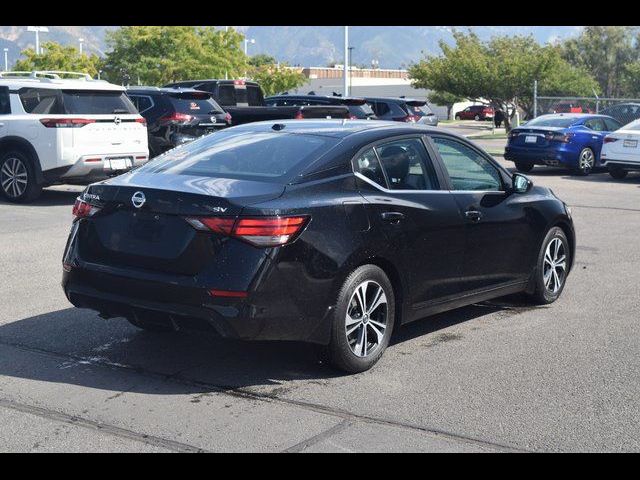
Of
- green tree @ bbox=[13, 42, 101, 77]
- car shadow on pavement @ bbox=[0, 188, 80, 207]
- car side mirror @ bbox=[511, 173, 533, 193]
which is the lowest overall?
car shadow on pavement @ bbox=[0, 188, 80, 207]

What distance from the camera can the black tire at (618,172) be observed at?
71.1 ft

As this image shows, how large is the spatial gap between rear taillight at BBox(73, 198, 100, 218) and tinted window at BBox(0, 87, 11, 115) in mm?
9348

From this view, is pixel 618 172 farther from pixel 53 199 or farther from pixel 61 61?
pixel 61 61

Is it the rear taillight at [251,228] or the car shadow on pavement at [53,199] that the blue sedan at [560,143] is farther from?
the rear taillight at [251,228]

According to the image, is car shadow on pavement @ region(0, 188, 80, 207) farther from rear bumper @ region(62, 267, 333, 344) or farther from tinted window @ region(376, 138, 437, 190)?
rear bumper @ region(62, 267, 333, 344)

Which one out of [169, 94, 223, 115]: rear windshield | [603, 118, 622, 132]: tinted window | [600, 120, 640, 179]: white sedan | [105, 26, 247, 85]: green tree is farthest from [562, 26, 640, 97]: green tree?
[169, 94, 223, 115]: rear windshield

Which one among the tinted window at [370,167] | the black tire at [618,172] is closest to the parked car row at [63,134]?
the tinted window at [370,167]

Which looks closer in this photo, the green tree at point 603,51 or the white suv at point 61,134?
the white suv at point 61,134

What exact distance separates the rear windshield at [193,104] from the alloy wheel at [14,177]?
4281 mm

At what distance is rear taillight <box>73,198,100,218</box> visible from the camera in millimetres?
6238

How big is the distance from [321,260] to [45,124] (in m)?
9.74

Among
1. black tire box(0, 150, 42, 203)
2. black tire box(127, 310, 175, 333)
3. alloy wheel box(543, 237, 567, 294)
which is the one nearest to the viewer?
black tire box(127, 310, 175, 333)

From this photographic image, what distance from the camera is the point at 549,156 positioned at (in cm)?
2211
